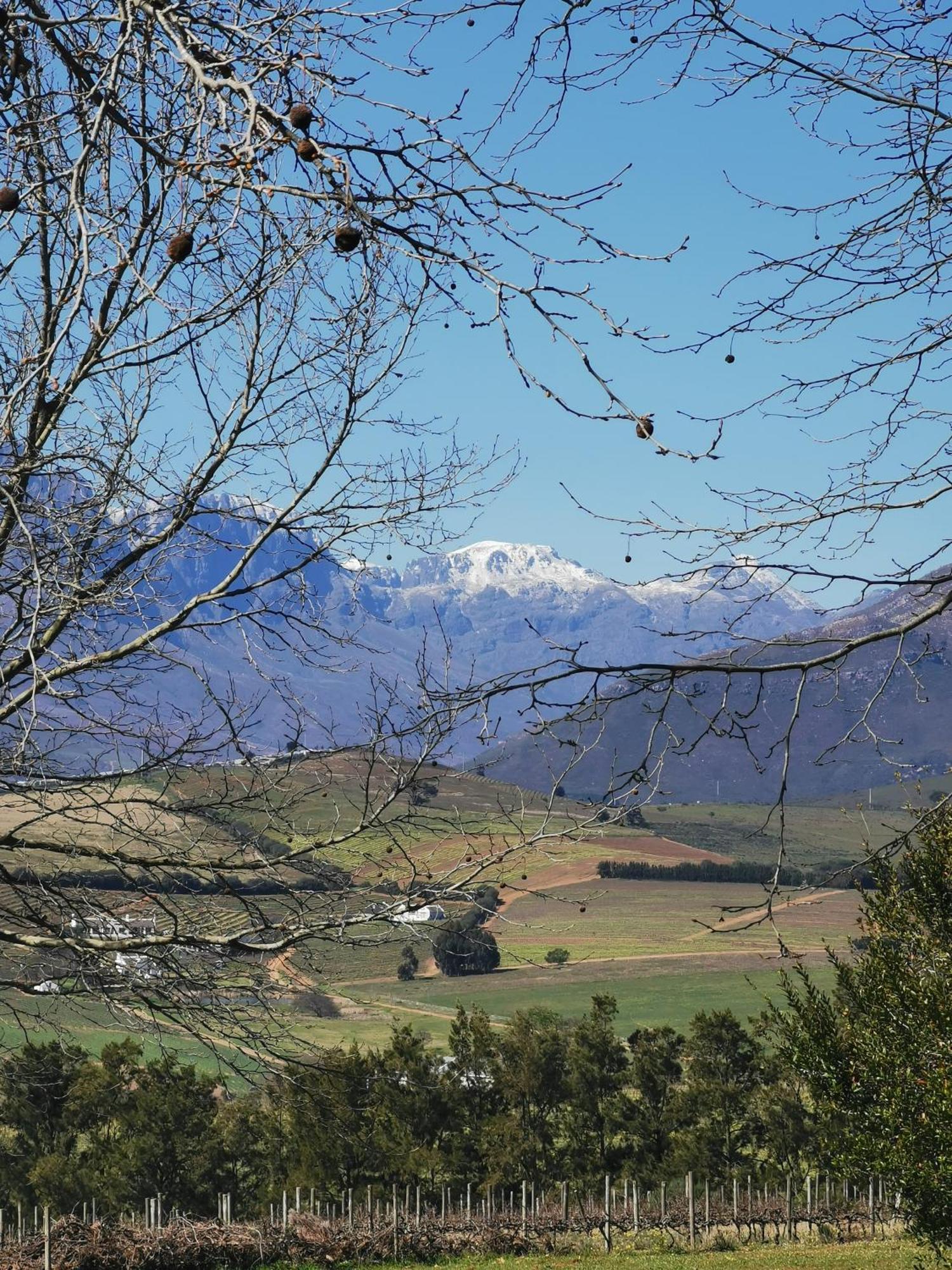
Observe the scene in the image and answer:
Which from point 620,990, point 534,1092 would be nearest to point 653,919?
point 620,990

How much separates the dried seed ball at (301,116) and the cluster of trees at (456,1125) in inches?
1346

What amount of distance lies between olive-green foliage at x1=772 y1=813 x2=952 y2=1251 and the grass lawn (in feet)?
14.1

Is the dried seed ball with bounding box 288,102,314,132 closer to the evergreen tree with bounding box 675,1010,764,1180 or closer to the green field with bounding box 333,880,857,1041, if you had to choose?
the evergreen tree with bounding box 675,1010,764,1180

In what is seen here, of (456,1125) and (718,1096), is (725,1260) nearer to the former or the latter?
(718,1096)

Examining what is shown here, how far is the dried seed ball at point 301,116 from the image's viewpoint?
242 cm

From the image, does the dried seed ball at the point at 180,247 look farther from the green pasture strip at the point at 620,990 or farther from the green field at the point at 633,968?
the green pasture strip at the point at 620,990

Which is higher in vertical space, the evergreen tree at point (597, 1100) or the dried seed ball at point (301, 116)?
the dried seed ball at point (301, 116)

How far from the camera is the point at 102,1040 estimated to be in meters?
81.0

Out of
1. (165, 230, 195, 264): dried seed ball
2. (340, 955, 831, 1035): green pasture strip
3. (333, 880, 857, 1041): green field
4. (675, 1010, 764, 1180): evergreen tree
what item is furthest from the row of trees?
(340, 955, 831, 1035): green pasture strip

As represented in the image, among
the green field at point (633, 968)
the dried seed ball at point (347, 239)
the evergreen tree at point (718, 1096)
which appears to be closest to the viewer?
the dried seed ball at point (347, 239)

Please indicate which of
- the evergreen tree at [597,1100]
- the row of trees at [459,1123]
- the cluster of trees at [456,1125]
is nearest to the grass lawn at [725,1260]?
the row of trees at [459,1123]

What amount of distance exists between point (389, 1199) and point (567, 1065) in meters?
10.4

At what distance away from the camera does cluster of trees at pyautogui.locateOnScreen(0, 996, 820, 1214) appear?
127 ft

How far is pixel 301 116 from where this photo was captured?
7.94 feet
